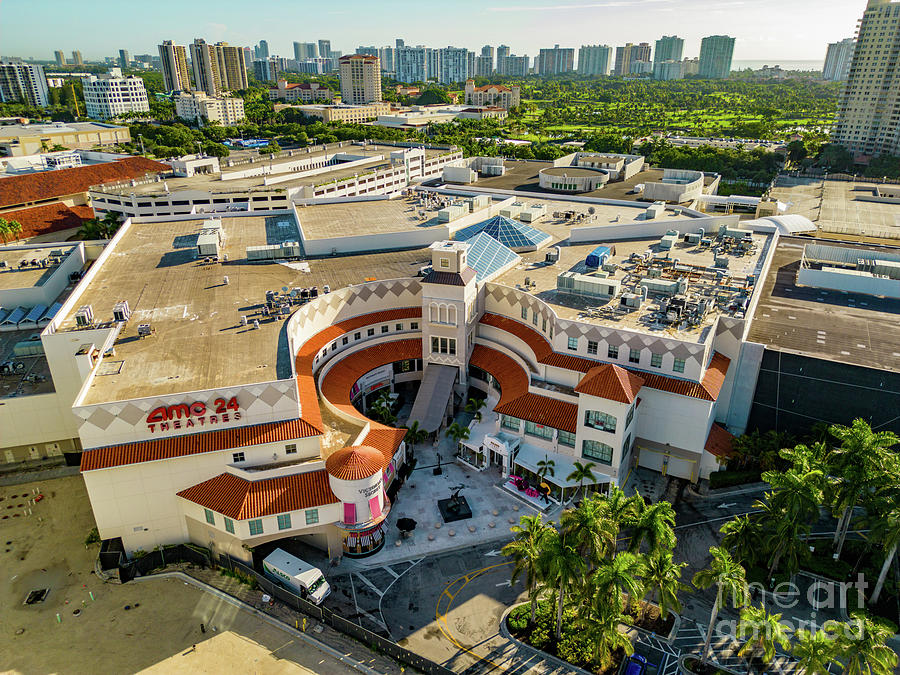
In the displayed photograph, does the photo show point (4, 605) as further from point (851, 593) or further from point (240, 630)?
point (851, 593)

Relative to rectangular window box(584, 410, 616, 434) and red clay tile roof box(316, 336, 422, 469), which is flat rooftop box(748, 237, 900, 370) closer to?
rectangular window box(584, 410, 616, 434)

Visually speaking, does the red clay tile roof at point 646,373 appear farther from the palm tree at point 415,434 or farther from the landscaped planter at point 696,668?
the landscaped planter at point 696,668

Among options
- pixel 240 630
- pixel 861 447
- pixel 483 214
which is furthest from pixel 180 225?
pixel 861 447

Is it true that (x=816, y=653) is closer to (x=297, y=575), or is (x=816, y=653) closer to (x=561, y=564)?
(x=561, y=564)

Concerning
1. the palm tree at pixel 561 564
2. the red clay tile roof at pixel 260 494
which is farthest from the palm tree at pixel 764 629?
the red clay tile roof at pixel 260 494

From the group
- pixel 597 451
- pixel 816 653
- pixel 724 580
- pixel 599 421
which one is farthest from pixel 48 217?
pixel 816 653

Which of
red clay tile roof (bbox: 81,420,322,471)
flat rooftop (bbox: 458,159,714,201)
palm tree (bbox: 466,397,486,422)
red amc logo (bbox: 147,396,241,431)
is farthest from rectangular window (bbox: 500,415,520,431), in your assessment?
flat rooftop (bbox: 458,159,714,201)

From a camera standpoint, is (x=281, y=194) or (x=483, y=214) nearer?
(x=483, y=214)

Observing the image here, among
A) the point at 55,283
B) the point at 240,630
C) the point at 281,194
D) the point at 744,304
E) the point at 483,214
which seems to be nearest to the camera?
the point at 240,630
